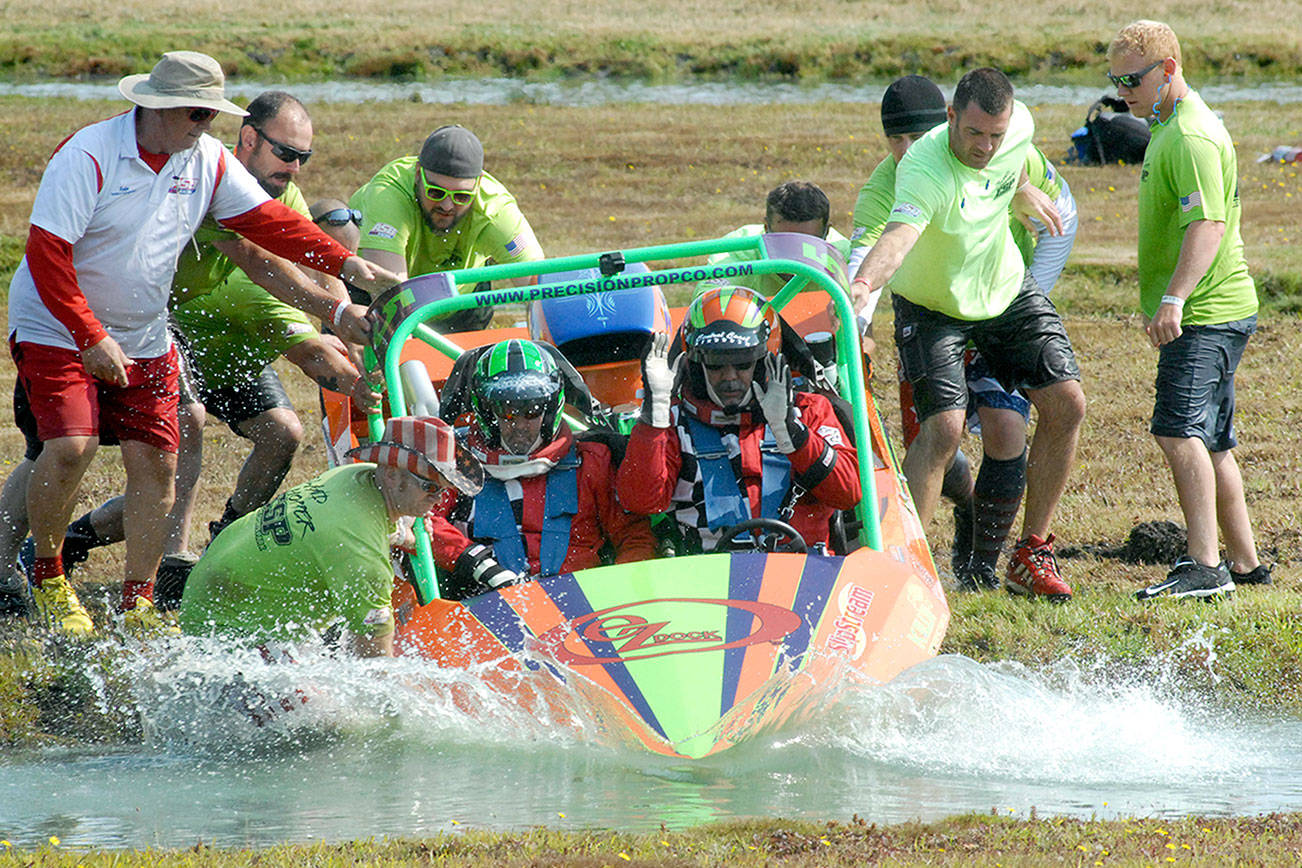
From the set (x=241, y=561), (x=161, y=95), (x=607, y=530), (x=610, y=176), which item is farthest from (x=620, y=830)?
(x=610, y=176)

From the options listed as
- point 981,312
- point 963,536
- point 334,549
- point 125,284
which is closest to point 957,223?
point 981,312

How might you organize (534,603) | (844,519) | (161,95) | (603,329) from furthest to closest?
(603,329)
(844,519)
(161,95)
(534,603)

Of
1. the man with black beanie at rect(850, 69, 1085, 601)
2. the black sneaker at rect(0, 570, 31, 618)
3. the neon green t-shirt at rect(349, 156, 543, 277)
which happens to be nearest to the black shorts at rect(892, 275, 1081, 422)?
the man with black beanie at rect(850, 69, 1085, 601)

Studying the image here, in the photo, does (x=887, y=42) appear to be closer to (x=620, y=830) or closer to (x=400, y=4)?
(x=400, y=4)

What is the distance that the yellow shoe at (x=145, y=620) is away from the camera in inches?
241

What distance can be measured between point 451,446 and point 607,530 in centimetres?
132

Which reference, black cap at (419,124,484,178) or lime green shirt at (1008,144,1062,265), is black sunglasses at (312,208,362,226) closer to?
black cap at (419,124,484,178)

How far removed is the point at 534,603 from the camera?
5344 millimetres

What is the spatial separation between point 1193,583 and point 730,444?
210cm

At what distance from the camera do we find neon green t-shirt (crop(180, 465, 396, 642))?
4.88 m

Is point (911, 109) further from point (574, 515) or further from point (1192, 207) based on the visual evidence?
point (574, 515)

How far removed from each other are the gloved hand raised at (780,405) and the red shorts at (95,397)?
2.23m

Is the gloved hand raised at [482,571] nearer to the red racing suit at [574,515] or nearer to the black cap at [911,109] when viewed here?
the red racing suit at [574,515]

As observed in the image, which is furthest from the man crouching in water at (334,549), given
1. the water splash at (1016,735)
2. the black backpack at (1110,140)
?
the black backpack at (1110,140)
